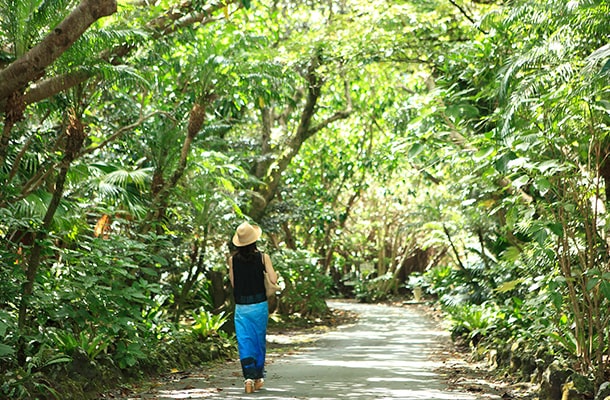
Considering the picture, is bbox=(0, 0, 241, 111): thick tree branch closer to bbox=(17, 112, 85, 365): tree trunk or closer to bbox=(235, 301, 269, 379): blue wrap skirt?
bbox=(17, 112, 85, 365): tree trunk

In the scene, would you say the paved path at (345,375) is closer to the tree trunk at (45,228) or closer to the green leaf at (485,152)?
the tree trunk at (45,228)

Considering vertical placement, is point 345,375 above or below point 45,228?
below

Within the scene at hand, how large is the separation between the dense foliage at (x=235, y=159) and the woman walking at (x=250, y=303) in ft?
3.35

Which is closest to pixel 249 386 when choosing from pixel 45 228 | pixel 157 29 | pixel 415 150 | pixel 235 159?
pixel 45 228

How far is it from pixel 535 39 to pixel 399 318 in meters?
15.6

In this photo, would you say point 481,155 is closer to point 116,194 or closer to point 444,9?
point 116,194

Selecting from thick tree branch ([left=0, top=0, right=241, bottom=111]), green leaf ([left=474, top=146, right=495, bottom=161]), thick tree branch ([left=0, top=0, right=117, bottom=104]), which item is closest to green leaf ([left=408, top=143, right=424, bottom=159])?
green leaf ([left=474, top=146, right=495, bottom=161])

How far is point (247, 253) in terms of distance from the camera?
8.48 meters

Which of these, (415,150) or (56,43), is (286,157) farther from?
(56,43)

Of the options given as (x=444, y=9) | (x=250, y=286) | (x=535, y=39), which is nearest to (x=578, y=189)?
(x=535, y=39)

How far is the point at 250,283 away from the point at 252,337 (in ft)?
1.96

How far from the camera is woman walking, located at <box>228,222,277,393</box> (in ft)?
26.4

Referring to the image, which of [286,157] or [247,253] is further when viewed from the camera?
[286,157]

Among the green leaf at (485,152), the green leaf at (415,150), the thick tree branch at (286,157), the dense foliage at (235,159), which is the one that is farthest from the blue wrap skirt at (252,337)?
the thick tree branch at (286,157)
